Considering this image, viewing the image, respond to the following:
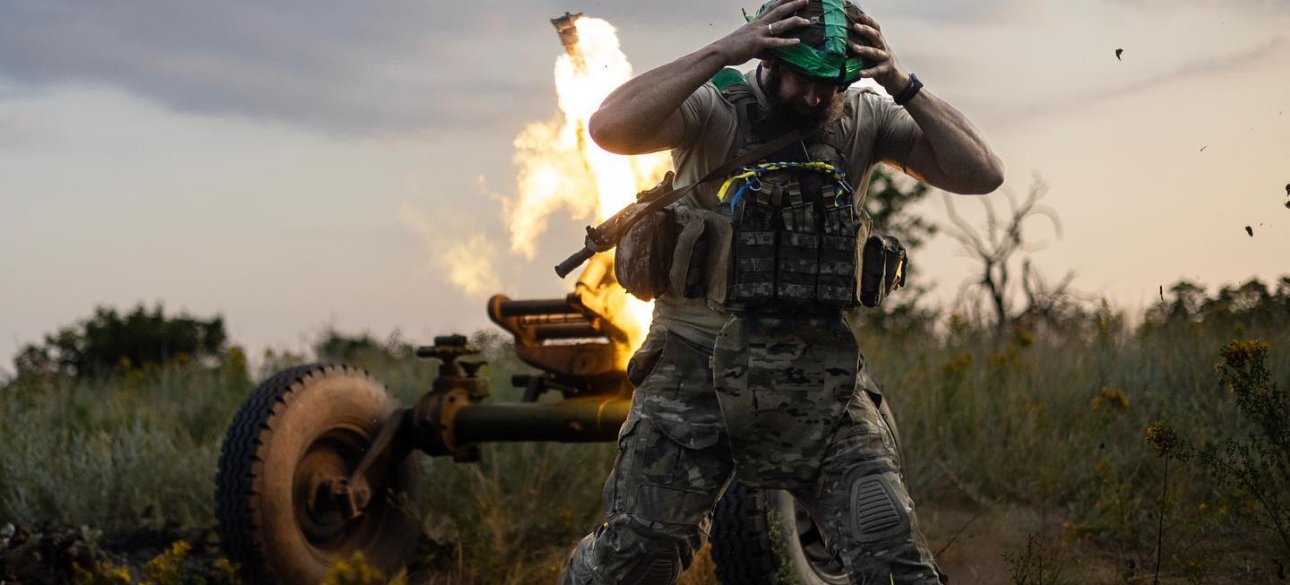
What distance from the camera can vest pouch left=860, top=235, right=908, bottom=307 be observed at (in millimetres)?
4020

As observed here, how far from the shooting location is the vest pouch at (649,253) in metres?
3.97

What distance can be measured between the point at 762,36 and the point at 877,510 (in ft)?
4.35

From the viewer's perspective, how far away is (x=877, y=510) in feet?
12.1

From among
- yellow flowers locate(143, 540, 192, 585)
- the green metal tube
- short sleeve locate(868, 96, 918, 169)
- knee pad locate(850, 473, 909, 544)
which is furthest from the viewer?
the green metal tube

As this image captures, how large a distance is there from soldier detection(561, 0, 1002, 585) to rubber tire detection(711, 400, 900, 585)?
953 millimetres

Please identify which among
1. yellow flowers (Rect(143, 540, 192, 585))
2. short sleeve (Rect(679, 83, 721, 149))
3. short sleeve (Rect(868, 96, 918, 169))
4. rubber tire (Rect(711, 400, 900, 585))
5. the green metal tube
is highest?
short sleeve (Rect(679, 83, 721, 149))

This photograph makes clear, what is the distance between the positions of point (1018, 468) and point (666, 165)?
11.0ft

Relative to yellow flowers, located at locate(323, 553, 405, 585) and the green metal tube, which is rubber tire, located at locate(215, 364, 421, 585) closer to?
the green metal tube

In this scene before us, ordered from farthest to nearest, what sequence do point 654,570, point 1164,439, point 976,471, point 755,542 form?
point 976,471
point 755,542
point 1164,439
point 654,570

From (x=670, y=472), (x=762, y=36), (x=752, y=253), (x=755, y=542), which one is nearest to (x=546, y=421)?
(x=755, y=542)

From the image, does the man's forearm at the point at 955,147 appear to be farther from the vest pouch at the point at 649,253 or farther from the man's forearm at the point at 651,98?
the vest pouch at the point at 649,253

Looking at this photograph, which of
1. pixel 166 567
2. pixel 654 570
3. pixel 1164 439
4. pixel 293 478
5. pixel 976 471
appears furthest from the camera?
pixel 976 471

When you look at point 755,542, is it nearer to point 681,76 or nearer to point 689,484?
point 689,484

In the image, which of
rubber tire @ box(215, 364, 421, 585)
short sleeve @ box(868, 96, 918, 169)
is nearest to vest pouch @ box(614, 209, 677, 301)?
short sleeve @ box(868, 96, 918, 169)
